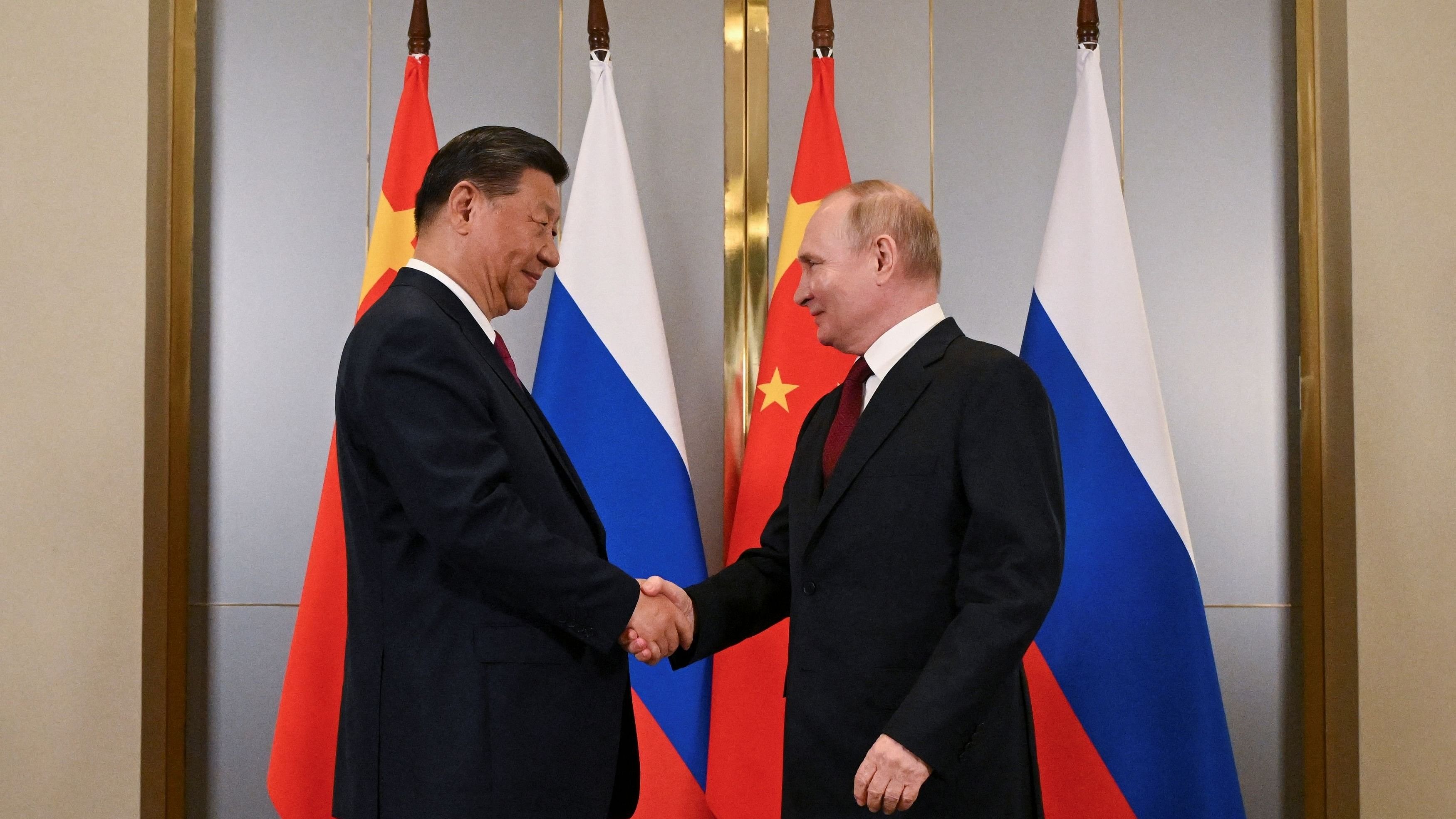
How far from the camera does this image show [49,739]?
107 inches

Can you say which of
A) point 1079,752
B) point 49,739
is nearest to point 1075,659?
point 1079,752

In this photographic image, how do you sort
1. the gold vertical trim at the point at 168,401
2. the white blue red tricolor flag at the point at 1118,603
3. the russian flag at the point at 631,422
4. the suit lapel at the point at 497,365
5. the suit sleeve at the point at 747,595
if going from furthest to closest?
the gold vertical trim at the point at 168,401
the russian flag at the point at 631,422
the white blue red tricolor flag at the point at 1118,603
the suit sleeve at the point at 747,595
the suit lapel at the point at 497,365

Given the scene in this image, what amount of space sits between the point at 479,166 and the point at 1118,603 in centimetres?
171

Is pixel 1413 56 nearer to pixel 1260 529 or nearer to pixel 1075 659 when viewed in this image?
pixel 1260 529

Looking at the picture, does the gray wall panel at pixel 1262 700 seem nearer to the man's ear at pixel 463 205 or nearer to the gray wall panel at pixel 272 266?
the man's ear at pixel 463 205

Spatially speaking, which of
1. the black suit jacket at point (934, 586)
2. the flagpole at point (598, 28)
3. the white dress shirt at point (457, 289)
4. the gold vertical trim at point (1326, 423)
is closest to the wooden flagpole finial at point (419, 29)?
the flagpole at point (598, 28)

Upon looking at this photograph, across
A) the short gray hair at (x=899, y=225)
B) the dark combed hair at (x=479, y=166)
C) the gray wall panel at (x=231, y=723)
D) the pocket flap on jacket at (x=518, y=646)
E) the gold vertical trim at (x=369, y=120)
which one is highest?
the gold vertical trim at (x=369, y=120)

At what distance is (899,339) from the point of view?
186cm

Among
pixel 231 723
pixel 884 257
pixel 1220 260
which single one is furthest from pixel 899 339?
pixel 231 723

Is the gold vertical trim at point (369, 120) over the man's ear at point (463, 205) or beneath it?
over

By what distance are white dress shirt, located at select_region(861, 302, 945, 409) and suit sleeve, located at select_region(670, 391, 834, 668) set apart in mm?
165

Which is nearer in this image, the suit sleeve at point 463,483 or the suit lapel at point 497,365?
the suit sleeve at point 463,483

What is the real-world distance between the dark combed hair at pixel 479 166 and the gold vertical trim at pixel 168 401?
52.7 inches

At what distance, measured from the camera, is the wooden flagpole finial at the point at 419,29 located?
285cm
